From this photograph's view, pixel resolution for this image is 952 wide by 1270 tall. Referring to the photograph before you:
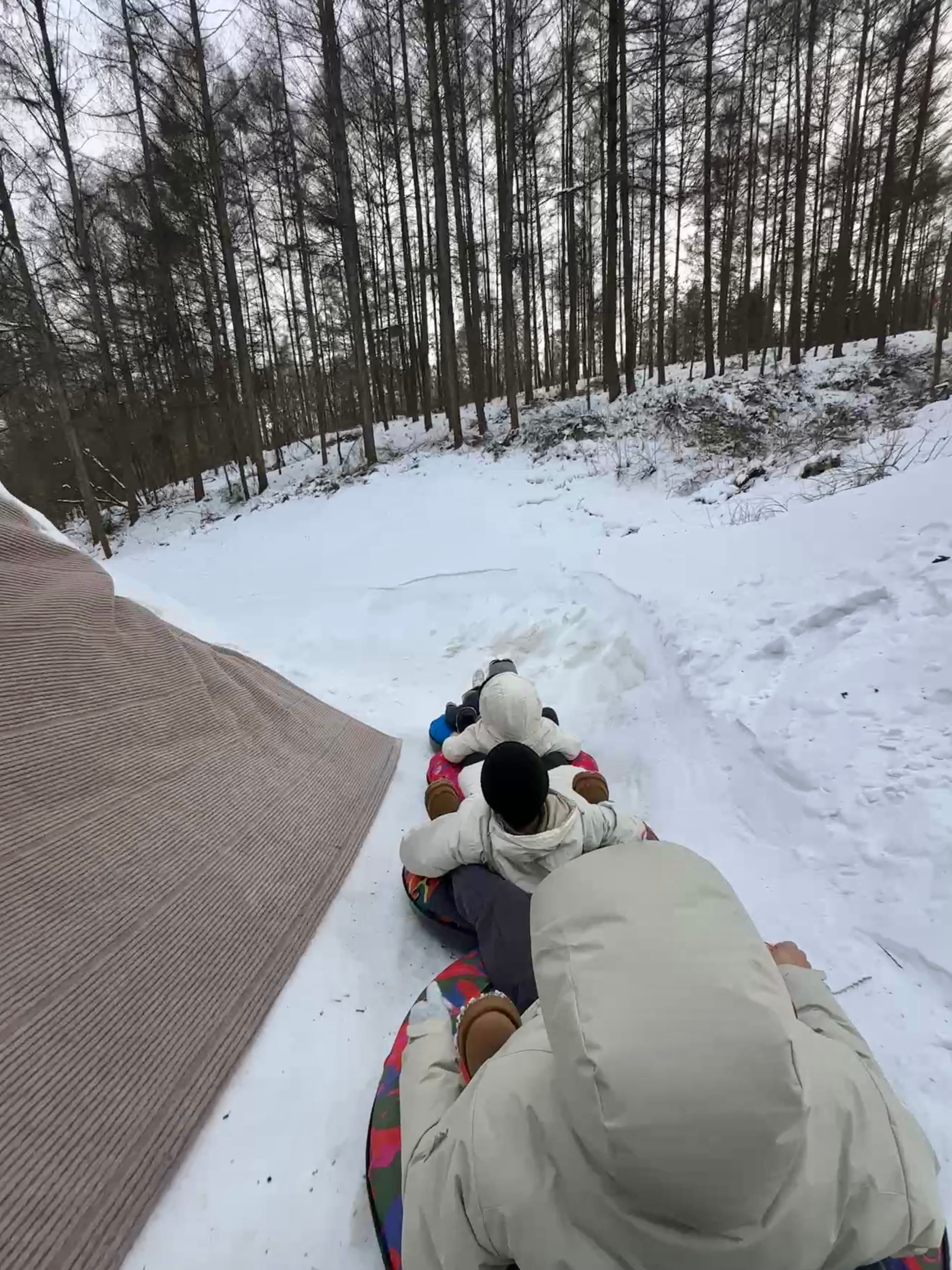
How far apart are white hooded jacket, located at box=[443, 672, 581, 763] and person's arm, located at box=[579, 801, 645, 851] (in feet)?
1.79

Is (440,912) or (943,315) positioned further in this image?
(943,315)

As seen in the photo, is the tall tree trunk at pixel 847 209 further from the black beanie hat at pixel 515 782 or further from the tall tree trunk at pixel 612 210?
the black beanie hat at pixel 515 782

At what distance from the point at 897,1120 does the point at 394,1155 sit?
1153mm

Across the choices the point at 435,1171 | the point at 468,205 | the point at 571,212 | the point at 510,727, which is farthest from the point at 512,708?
the point at 571,212

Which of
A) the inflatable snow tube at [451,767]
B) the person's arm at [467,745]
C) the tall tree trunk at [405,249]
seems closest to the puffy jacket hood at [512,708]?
the person's arm at [467,745]

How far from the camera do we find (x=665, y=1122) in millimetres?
791

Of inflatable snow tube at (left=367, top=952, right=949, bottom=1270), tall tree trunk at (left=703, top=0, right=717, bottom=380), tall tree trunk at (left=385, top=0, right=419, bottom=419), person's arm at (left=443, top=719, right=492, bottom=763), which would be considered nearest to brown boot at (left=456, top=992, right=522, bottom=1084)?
inflatable snow tube at (left=367, top=952, right=949, bottom=1270)

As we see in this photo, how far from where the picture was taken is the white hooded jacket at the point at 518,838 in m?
2.03

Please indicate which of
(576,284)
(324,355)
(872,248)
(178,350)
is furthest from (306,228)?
(872,248)

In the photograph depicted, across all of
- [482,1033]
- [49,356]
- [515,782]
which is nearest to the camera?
[482,1033]

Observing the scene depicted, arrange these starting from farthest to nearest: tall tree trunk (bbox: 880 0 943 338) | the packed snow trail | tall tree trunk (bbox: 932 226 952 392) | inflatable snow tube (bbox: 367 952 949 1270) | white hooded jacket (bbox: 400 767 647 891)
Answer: tall tree trunk (bbox: 880 0 943 338)
tall tree trunk (bbox: 932 226 952 392)
white hooded jacket (bbox: 400 767 647 891)
the packed snow trail
inflatable snow tube (bbox: 367 952 949 1270)

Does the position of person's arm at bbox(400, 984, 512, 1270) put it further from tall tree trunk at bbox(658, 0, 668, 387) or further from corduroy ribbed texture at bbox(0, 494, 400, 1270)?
tall tree trunk at bbox(658, 0, 668, 387)

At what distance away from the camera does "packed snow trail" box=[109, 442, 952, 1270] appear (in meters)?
1.63

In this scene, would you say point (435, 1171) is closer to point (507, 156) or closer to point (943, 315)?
point (943, 315)
